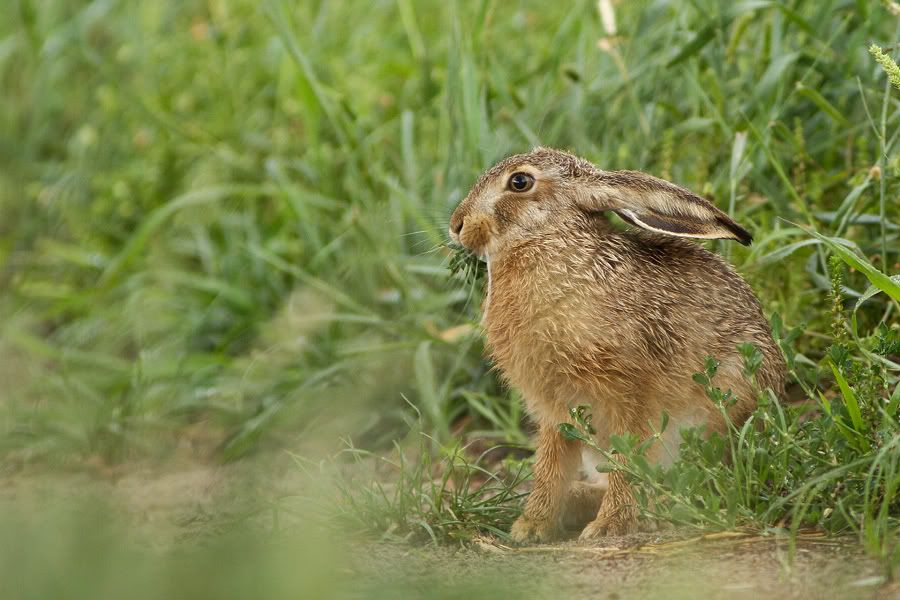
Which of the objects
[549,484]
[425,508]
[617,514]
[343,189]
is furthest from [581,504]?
[343,189]

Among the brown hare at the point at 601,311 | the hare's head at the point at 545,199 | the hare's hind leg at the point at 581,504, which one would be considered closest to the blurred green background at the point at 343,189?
the brown hare at the point at 601,311

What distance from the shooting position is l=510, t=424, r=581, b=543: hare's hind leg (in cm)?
371

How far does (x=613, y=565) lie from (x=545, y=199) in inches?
45.9

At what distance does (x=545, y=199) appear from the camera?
382 cm

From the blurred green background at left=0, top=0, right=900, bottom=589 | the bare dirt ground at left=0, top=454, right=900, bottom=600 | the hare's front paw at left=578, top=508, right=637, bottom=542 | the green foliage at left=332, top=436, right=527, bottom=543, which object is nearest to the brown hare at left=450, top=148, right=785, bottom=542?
the hare's front paw at left=578, top=508, right=637, bottom=542

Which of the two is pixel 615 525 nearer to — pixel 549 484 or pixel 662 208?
pixel 549 484

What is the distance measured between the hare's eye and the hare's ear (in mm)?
217

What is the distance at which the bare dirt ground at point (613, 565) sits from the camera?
2.83m

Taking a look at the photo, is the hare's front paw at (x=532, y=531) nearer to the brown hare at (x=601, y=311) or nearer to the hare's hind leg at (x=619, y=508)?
the brown hare at (x=601, y=311)

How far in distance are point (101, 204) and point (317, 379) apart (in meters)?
2.01

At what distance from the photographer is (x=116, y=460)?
4.95 metres

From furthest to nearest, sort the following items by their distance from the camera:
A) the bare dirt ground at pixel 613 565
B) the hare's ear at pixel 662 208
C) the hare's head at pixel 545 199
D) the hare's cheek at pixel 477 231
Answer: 1. the hare's cheek at pixel 477 231
2. the hare's head at pixel 545 199
3. the hare's ear at pixel 662 208
4. the bare dirt ground at pixel 613 565

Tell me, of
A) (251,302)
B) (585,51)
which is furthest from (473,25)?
(251,302)

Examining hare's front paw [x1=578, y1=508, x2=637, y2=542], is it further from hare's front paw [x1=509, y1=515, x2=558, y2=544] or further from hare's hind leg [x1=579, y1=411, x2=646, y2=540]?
hare's front paw [x1=509, y1=515, x2=558, y2=544]
